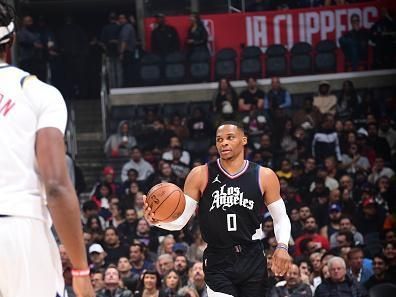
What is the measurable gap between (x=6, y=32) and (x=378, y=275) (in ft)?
27.5

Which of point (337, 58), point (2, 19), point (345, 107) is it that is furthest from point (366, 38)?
point (2, 19)

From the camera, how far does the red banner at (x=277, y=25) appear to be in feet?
61.3

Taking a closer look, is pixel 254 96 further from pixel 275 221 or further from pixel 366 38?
pixel 275 221

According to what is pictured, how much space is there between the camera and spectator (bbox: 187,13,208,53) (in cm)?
1808

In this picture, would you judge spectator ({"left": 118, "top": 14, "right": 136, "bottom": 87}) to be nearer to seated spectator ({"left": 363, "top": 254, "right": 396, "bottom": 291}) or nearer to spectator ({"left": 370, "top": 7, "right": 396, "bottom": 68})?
spectator ({"left": 370, "top": 7, "right": 396, "bottom": 68})

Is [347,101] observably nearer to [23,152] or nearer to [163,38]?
[163,38]

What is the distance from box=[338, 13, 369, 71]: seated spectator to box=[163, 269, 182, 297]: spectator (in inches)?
351

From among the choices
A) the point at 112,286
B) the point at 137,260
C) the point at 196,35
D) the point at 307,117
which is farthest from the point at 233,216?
the point at 196,35

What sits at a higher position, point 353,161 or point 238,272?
point 238,272

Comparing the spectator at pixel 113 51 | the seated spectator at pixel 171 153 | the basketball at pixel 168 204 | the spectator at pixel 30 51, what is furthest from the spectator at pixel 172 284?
the spectator at pixel 113 51

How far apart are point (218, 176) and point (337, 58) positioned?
1190 centimetres

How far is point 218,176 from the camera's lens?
6957 millimetres

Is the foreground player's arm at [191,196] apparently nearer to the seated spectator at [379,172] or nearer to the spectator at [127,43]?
the seated spectator at [379,172]

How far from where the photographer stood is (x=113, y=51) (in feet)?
61.4
